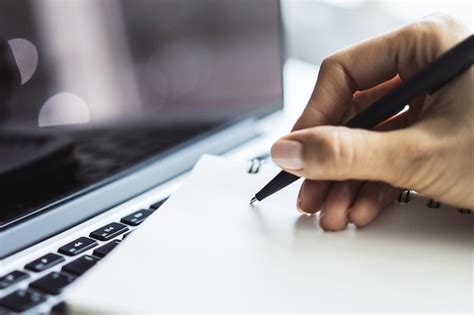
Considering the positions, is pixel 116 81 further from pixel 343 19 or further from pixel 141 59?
pixel 343 19

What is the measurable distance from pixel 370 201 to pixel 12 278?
0.78 ft

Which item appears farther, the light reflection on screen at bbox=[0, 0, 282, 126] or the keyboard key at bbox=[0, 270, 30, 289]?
the light reflection on screen at bbox=[0, 0, 282, 126]

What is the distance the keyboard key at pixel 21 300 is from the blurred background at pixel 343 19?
525mm

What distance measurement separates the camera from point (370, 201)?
438mm

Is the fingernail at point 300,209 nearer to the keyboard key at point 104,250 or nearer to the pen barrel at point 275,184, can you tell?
the pen barrel at point 275,184

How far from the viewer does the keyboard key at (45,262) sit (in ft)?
1.29

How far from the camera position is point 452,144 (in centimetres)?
40

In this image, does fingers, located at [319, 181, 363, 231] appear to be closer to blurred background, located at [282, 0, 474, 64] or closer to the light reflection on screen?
the light reflection on screen

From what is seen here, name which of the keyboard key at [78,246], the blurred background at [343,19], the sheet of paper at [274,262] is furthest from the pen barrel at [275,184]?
the blurred background at [343,19]

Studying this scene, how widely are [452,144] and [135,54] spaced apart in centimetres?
29

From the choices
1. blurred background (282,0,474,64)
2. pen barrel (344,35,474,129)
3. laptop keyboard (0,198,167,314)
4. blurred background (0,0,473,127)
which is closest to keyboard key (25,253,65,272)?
laptop keyboard (0,198,167,314)

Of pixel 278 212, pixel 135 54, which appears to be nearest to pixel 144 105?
pixel 135 54

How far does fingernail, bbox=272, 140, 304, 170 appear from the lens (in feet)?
1.30

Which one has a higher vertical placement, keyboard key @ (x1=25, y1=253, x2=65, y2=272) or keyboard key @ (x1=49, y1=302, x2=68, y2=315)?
keyboard key @ (x1=25, y1=253, x2=65, y2=272)
